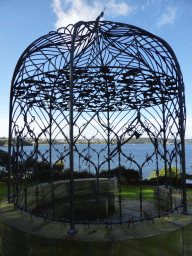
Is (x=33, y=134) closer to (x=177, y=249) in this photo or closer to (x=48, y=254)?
(x=48, y=254)

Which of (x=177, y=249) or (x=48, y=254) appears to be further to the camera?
(x=177, y=249)

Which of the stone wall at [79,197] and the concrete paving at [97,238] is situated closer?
the concrete paving at [97,238]

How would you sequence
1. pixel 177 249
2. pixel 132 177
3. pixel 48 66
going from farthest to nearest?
pixel 132 177 < pixel 48 66 < pixel 177 249

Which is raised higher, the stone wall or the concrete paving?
the concrete paving

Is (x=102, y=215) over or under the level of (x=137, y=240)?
under

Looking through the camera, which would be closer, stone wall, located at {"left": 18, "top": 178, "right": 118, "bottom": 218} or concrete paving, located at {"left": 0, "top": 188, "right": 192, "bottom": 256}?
concrete paving, located at {"left": 0, "top": 188, "right": 192, "bottom": 256}

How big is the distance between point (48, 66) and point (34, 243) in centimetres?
787

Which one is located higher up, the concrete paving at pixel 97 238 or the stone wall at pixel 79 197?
the concrete paving at pixel 97 238

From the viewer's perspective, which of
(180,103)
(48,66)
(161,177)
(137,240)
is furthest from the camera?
(161,177)

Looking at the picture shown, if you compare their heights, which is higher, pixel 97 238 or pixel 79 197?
pixel 97 238

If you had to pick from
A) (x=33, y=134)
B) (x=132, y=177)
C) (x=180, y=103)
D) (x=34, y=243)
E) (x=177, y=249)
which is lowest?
(x=132, y=177)

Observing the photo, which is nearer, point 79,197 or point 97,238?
point 97,238

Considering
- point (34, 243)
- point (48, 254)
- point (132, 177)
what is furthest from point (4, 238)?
point (132, 177)

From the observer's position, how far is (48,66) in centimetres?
941
